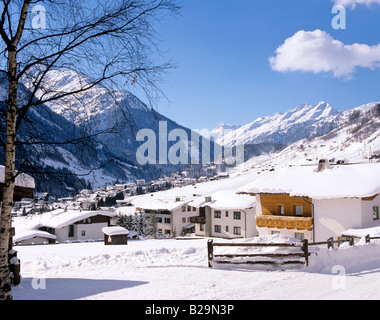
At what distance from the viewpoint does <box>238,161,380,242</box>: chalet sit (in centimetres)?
2703

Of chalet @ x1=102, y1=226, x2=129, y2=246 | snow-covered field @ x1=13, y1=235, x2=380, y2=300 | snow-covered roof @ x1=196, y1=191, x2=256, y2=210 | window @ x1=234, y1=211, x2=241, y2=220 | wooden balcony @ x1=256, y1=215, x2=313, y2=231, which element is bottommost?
chalet @ x1=102, y1=226, x2=129, y2=246

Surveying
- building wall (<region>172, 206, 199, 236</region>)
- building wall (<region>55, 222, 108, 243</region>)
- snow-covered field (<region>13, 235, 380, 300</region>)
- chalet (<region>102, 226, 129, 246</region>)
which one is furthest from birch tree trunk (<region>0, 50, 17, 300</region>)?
building wall (<region>172, 206, 199, 236</region>)

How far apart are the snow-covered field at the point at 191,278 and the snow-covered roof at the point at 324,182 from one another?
33.9 feet

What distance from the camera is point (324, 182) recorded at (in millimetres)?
29438

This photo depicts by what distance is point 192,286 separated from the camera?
36.2 feet

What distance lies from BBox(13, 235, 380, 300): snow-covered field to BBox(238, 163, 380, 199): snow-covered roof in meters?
10.3

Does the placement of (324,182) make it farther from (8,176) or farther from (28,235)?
(28,235)

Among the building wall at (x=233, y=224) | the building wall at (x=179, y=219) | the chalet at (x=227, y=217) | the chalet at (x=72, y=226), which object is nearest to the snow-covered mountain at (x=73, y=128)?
the chalet at (x=227, y=217)

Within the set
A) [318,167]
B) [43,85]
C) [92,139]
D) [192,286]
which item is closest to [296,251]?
[192,286]

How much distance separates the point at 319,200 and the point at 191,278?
19282 millimetres

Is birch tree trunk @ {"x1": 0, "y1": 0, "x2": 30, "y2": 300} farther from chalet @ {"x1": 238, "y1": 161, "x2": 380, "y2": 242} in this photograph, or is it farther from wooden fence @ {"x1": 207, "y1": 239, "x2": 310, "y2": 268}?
chalet @ {"x1": 238, "y1": 161, "x2": 380, "y2": 242}

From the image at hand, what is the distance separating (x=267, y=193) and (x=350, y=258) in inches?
608

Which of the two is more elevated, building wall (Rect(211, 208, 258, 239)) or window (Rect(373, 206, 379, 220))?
window (Rect(373, 206, 379, 220))
